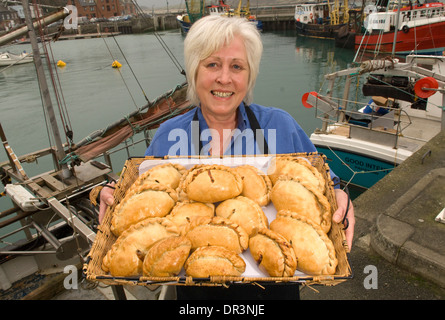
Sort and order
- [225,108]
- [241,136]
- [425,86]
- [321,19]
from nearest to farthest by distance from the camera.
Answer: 1. [225,108]
2. [241,136]
3. [425,86]
4. [321,19]

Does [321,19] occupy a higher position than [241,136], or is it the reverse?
[321,19]

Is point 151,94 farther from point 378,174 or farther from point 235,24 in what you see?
point 235,24

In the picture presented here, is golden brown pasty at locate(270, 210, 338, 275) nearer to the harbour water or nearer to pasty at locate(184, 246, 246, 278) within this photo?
pasty at locate(184, 246, 246, 278)

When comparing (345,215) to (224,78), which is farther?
(224,78)

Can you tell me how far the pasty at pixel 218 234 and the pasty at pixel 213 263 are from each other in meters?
0.06

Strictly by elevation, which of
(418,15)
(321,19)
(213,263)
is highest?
(321,19)

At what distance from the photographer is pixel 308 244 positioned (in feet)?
5.28

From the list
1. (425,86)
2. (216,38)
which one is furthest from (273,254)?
(425,86)

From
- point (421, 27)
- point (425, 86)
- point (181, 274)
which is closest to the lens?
point (181, 274)

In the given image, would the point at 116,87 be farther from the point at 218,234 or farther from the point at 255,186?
the point at 218,234

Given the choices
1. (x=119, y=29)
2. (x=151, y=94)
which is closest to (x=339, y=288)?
(x=151, y=94)

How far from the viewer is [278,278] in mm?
1450

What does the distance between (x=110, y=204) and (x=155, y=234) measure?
1.73 ft

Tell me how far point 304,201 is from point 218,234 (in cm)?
59
